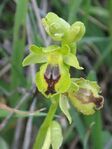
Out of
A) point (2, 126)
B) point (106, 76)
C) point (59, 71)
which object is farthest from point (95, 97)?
point (106, 76)

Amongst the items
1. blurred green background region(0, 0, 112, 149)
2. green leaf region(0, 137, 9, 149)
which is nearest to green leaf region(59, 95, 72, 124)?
blurred green background region(0, 0, 112, 149)

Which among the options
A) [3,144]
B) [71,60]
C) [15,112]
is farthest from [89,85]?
[3,144]

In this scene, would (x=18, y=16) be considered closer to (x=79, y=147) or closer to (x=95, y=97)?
(x=95, y=97)

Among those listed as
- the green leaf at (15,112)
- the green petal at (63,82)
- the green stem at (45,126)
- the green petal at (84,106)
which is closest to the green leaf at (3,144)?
the green leaf at (15,112)

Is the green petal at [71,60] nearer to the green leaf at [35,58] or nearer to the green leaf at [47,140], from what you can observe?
the green leaf at [35,58]

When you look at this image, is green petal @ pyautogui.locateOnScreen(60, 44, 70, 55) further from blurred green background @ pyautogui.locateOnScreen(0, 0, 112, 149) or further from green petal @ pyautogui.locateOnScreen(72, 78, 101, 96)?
blurred green background @ pyautogui.locateOnScreen(0, 0, 112, 149)
